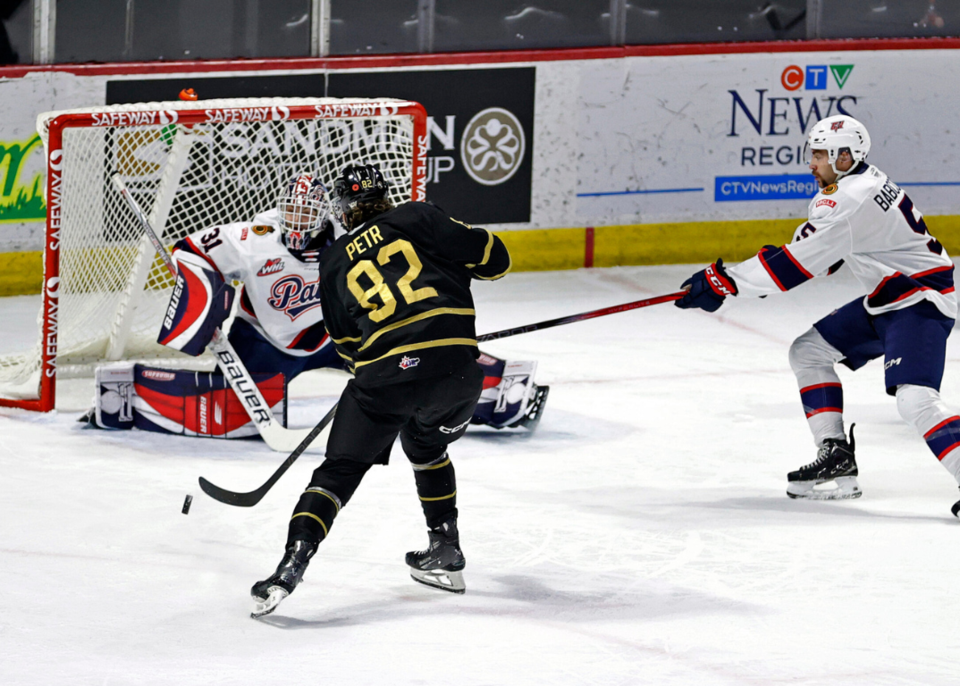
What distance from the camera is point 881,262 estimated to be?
4109 millimetres

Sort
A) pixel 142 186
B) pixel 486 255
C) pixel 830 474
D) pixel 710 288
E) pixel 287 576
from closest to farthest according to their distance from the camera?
pixel 287 576, pixel 486 255, pixel 710 288, pixel 830 474, pixel 142 186

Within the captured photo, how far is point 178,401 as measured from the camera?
4664 mm

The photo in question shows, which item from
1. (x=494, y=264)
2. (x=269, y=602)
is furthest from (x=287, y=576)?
(x=494, y=264)

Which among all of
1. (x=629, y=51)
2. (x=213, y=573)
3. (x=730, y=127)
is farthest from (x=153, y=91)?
(x=213, y=573)

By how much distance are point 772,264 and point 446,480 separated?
120 centimetres

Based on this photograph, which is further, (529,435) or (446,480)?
(529,435)

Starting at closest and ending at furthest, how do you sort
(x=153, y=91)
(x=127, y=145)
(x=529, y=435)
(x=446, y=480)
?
(x=446, y=480) → (x=529, y=435) → (x=127, y=145) → (x=153, y=91)

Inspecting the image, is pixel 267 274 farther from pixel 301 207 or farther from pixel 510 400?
pixel 510 400

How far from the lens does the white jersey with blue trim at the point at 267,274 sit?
4.62 m

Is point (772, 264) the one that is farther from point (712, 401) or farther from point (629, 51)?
point (629, 51)

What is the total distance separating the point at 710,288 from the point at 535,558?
0.88 metres

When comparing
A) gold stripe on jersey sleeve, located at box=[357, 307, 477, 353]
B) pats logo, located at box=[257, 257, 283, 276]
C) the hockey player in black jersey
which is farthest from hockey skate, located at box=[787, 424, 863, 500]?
pats logo, located at box=[257, 257, 283, 276]

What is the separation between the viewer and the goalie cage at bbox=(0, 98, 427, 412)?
4.84 meters

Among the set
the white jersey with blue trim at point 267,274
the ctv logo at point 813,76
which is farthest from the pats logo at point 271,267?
→ the ctv logo at point 813,76
